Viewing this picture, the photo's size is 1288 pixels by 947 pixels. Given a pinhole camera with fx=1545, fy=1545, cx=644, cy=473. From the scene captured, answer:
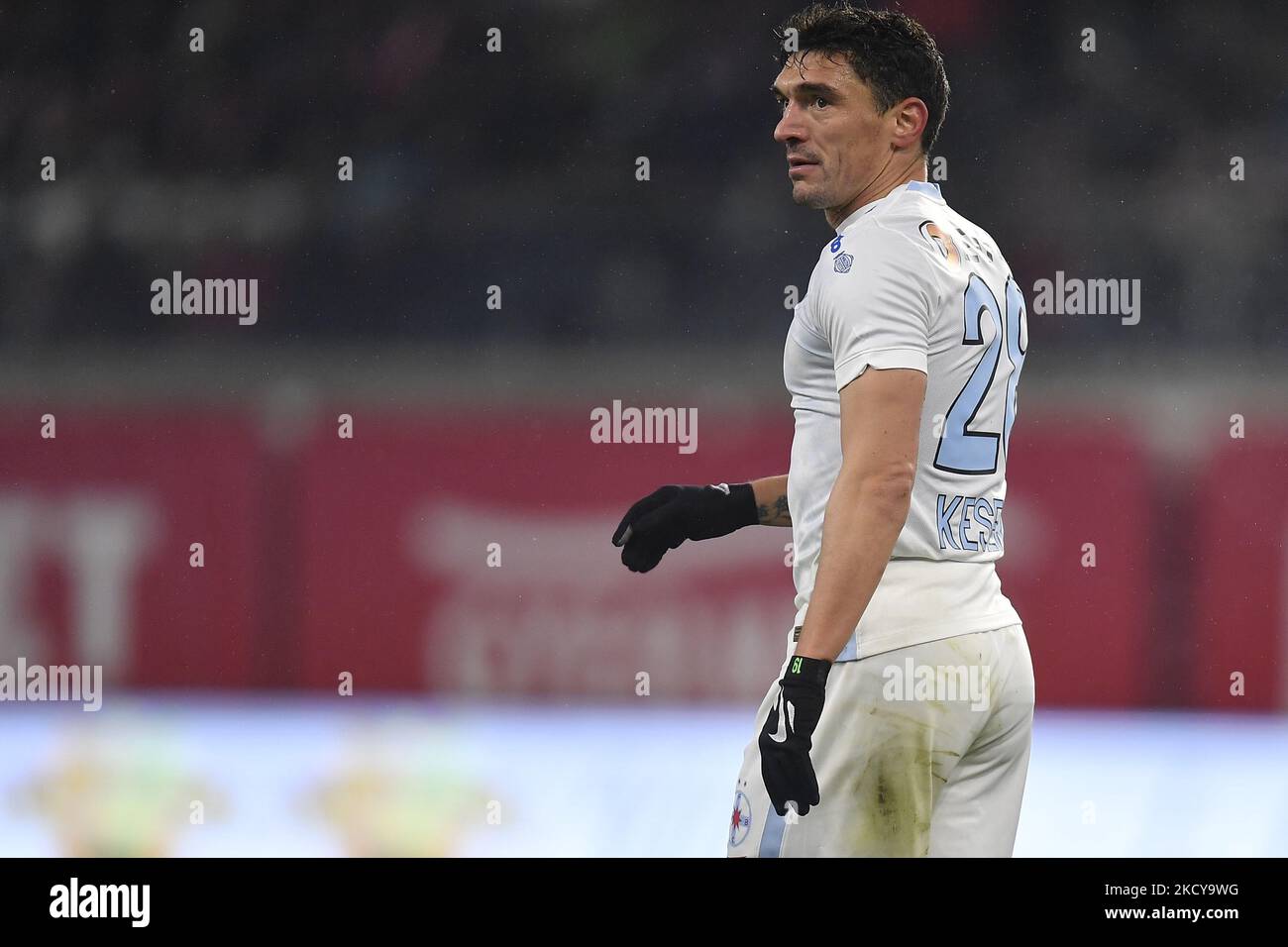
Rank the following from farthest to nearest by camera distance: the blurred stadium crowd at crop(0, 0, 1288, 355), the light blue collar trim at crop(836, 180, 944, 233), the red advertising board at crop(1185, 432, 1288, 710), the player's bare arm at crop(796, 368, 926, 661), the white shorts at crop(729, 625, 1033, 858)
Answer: the blurred stadium crowd at crop(0, 0, 1288, 355) < the red advertising board at crop(1185, 432, 1288, 710) < the light blue collar trim at crop(836, 180, 944, 233) < the white shorts at crop(729, 625, 1033, 858) < the player's bare arm at crop(796, 368, 926, 661)

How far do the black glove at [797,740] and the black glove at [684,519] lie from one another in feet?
2.15

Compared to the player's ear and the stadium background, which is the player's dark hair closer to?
the player's ear

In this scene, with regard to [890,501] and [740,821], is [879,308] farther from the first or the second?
[740,821]

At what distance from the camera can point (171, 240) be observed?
887 centimetres

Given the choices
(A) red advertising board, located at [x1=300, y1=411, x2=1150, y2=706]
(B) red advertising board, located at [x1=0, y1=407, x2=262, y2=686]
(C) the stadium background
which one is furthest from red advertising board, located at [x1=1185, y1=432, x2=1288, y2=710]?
(B) red advertising board, located at [x1=0, y1=407, x2=262, y2=686]

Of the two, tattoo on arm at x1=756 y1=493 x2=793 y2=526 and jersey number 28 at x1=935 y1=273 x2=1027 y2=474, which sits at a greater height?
jersey number 28 at x1=935 y1=273 x2=1027 y2=474

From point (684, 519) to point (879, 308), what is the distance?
770 millimetres

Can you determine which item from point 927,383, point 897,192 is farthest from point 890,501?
point 897,192

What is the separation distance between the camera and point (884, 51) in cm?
256

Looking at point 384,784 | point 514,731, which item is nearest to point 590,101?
point 514,731

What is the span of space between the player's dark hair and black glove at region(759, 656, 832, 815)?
938mm

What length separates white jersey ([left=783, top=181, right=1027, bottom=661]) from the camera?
2326mm

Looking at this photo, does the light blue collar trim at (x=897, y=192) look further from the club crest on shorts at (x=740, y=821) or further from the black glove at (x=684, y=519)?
the club crest on shorts at (x=740, y=821)

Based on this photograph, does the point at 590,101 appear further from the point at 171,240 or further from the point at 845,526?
the point at 845,526
